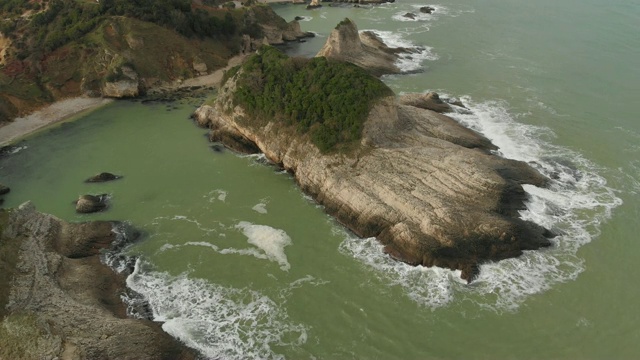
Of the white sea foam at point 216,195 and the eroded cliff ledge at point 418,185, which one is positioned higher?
the eroded cliff ledge at point 418,185

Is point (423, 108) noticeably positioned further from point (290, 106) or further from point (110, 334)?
point (110, 334)

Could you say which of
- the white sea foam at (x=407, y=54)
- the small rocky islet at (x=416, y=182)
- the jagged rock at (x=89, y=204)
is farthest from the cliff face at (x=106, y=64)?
the white sea foam at (x=407, y=54)

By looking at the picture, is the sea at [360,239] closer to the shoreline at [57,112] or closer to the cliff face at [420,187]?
the cliff face at [420,187]

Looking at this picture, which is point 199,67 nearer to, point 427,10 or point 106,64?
point 106,64

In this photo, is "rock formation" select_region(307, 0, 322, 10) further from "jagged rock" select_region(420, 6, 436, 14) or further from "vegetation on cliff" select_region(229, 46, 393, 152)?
"vegetation on cliff" select_region(229, 46, 393, 152)

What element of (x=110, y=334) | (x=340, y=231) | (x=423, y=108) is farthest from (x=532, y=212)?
(x=110, y=334)

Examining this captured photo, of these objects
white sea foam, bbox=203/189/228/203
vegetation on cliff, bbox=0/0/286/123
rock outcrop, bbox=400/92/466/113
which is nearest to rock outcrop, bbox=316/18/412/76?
rock outcrop, bbox=400/92/466/113
